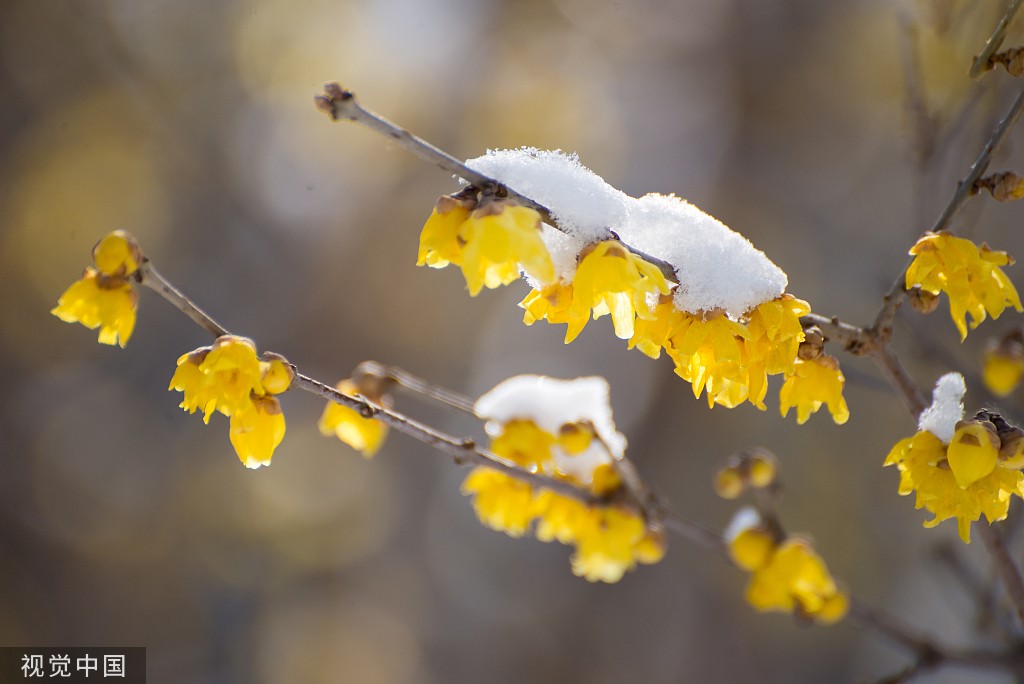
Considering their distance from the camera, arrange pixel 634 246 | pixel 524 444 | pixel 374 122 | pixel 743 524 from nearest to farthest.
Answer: pixel 374 122, pixel 634 246, pixel 524 444, pixel 743 524

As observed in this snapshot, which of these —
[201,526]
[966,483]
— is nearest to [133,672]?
[201,526]

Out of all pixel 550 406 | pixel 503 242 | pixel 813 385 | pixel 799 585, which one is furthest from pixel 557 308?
pixel 799 585

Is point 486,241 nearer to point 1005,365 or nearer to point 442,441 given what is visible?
point 442,441

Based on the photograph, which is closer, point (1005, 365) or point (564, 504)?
point (1005, 365)

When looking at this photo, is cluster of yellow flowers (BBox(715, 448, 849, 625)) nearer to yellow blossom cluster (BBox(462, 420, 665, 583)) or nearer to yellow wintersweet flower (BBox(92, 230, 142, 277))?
yellow blossom cluster (BBox(462, 420, 665, 583))

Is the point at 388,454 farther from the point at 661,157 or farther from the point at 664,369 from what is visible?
the point at 661,157

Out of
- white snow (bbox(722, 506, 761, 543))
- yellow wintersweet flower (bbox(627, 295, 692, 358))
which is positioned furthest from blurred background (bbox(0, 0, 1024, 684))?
yellow wintersweet flower (bbox(627, 295, 692, 358))
